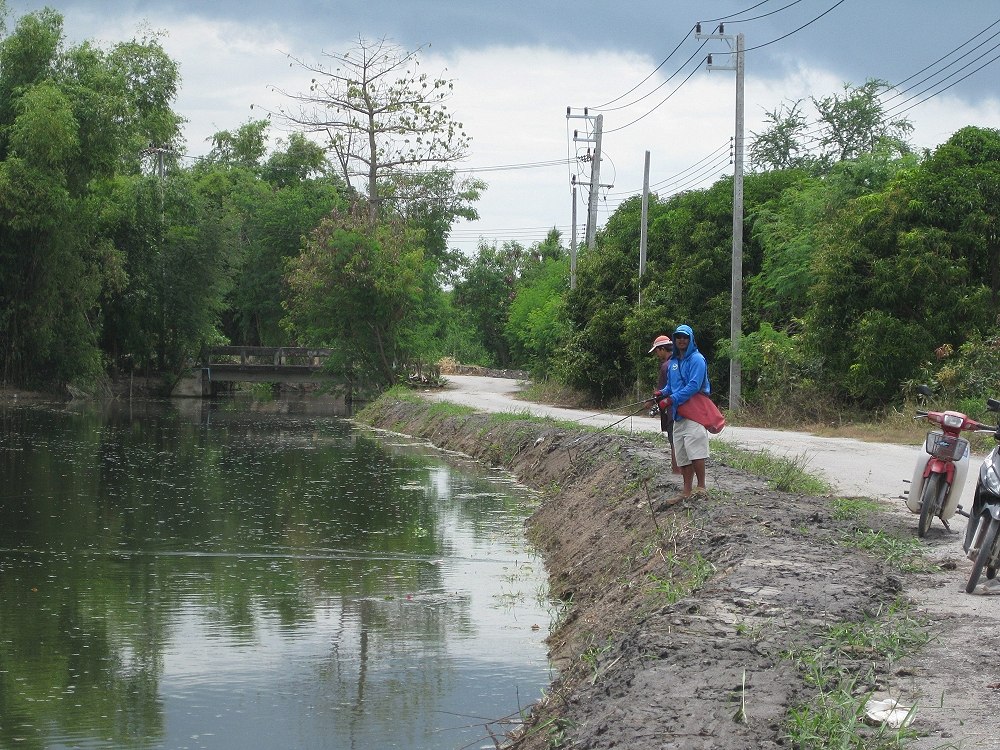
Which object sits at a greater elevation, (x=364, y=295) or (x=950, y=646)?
(x=364, y=295)

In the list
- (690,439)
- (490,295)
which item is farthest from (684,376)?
(490,295)

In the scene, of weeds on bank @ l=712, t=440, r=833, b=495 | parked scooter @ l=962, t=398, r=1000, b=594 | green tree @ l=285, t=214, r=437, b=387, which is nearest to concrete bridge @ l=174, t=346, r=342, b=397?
green tree @ l=285, t=214, r=437, b=387

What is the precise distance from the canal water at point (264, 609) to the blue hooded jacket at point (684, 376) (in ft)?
7.39

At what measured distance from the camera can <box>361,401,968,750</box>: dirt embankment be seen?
5.52 m

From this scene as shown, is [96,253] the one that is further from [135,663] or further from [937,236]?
[135,663]

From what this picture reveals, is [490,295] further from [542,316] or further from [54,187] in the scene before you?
[54,187]

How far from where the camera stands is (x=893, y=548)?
945 cm

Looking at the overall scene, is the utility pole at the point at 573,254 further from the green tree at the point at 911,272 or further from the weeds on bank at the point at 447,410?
the green tree at the point at 911,272

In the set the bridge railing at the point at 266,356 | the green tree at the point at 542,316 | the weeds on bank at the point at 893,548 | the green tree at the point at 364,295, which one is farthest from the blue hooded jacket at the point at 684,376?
the bridge railing at the point at 266,356

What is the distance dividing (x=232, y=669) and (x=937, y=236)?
18697mm

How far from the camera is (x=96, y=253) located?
155 ft

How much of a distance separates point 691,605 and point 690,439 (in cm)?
396

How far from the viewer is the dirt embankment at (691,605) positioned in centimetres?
552

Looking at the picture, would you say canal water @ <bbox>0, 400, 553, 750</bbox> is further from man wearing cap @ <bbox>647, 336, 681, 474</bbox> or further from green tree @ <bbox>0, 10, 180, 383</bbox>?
green tree @ <bbox>0, 10, 180, 383</bbox>
